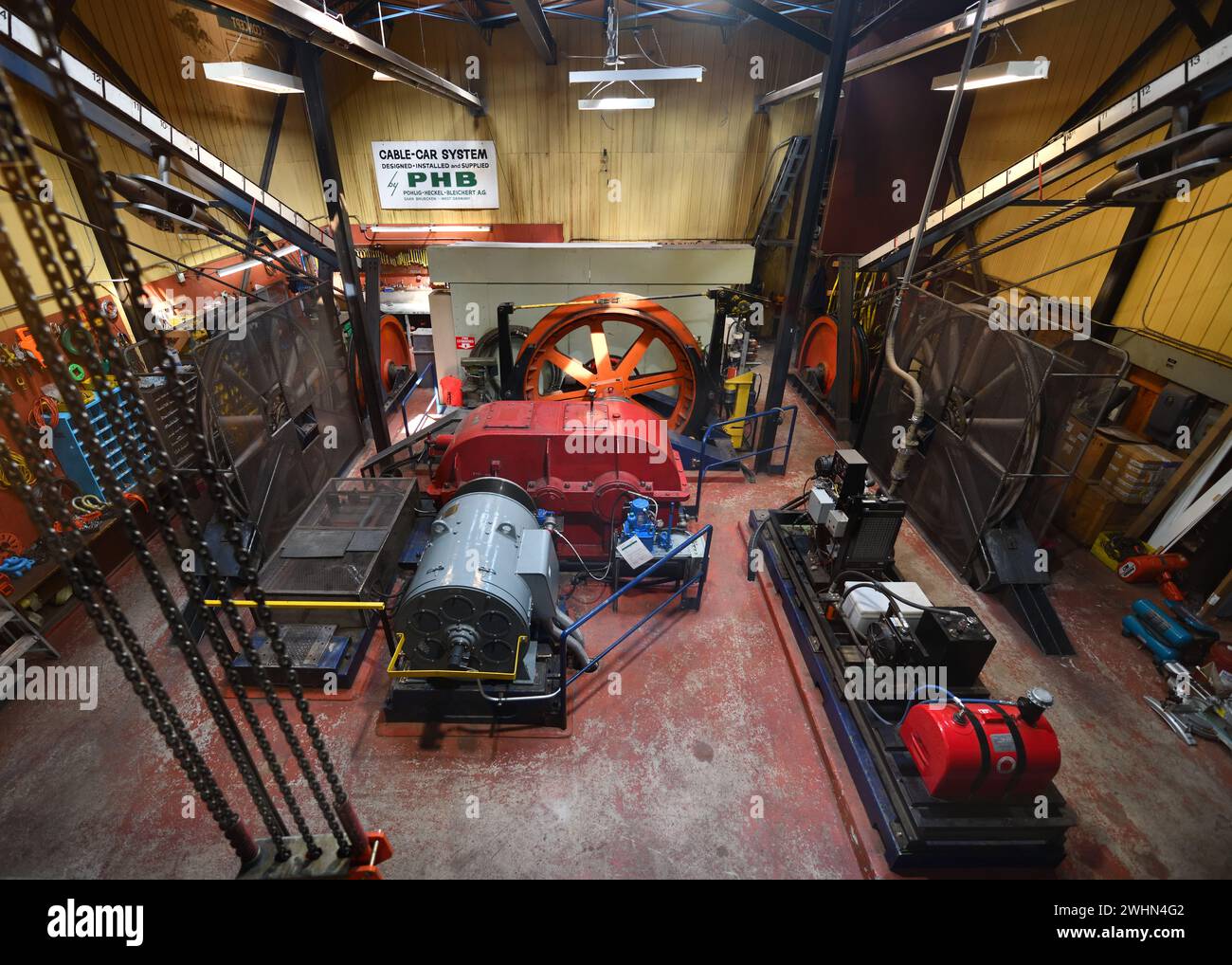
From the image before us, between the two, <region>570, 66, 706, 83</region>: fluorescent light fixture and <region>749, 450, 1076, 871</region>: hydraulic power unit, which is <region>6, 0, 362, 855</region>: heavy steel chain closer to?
<region>749, 450, 1076, 871</region>: hydraulic power unit

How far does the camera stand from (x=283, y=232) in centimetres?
544

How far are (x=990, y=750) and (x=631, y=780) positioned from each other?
6.67 feet

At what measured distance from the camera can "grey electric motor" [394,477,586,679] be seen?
11.5ft

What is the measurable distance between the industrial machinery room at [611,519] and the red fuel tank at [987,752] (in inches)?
1.2

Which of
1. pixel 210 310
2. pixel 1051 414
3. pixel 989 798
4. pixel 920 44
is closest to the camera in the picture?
pixel 989 798

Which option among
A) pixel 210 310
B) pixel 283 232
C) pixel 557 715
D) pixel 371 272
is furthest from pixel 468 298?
pixel 557 715

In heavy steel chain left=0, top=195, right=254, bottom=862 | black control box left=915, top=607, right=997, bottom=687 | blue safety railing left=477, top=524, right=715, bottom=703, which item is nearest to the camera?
heavy steel chain left=0, top=195, right=254, bottom=862

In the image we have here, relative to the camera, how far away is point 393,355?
859 centimetres

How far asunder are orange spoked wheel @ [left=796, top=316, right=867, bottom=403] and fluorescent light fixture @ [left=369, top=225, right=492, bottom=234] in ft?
22.8

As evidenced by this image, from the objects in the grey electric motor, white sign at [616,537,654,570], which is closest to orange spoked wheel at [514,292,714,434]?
white sign at [616,537,654,570]

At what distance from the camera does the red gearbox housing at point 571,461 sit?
494cm

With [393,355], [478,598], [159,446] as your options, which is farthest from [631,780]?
[393,355]

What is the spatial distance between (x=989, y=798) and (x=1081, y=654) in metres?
2.24
